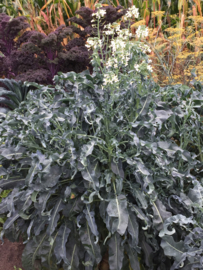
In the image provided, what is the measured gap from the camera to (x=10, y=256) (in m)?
1.95

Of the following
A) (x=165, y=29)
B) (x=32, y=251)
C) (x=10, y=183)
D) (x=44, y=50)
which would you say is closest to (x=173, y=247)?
(x=32, y=251)

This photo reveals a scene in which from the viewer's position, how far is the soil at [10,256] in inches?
73.6

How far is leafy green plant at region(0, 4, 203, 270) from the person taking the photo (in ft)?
4.51

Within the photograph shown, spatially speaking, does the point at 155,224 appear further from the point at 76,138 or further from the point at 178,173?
the point at 76,138

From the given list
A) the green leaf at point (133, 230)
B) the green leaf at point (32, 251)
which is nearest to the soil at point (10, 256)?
the green leaf at point (32, 251)

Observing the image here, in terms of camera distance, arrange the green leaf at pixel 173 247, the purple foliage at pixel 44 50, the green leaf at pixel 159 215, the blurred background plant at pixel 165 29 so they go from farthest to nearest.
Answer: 1. the blurred background plant at pixel 165 29
2. the purple foliage at pixel 44 50
3. the green leaf at pixel 159 215
4. the green leaf at pixel 173 247

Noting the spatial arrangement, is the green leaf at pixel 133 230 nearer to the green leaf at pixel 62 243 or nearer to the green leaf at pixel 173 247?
the green leaf at pixel 173 247

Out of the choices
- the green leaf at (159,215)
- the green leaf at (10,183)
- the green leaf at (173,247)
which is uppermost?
the green leaf at (10,183)

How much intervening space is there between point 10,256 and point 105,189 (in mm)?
1108

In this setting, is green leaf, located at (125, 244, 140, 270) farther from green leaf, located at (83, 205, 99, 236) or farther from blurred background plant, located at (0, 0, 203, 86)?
blurred background plant, located at (0, 0, 203, 86)

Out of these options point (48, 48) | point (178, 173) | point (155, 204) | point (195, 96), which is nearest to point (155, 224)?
point (155, 204)

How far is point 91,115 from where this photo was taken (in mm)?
1680

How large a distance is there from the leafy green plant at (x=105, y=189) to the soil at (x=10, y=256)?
322 millimetres

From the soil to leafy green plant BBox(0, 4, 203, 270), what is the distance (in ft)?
1.06
